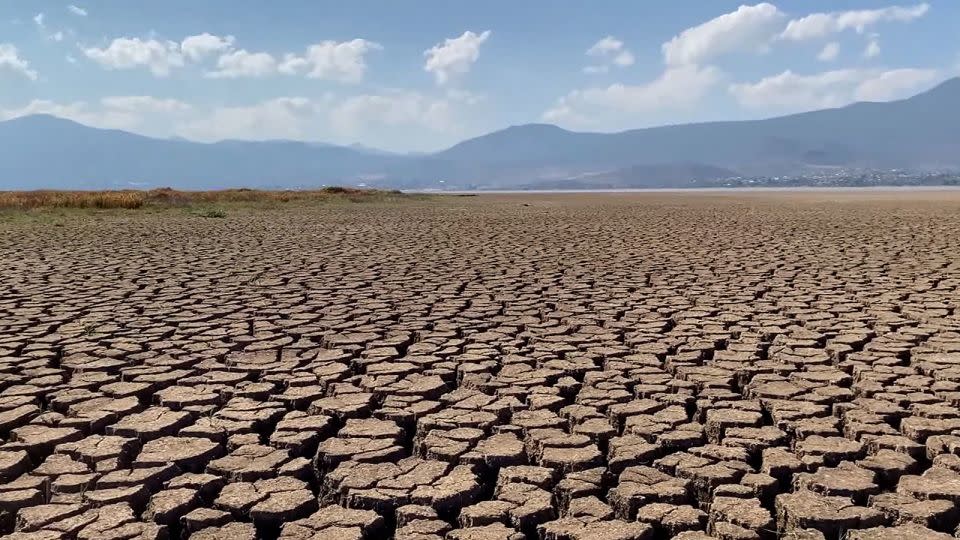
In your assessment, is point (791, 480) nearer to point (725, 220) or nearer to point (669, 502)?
point (669, 502)

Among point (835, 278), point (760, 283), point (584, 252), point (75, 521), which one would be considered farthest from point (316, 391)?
point (584, 252)

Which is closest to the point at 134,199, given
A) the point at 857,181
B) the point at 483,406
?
the point at 483,406

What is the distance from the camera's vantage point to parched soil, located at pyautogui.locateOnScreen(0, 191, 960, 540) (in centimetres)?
233

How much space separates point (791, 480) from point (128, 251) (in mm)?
8973

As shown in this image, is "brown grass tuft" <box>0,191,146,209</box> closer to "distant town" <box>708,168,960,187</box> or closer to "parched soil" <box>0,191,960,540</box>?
"parched soil" <box>0,191,960,540</box>

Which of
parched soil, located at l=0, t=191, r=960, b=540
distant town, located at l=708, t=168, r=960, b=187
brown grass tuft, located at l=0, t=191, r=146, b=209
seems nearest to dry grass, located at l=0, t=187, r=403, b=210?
brown grass tuft, located at l=0, t=191, r=146, b=209

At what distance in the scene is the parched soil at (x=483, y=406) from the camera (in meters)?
2.33

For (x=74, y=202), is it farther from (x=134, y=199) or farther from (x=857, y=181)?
(x=857, y=181)

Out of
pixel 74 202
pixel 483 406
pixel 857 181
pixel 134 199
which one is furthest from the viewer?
pixel 857 181

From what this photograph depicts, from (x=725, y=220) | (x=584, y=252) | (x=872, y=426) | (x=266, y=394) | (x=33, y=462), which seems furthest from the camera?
(x=725, y=220)

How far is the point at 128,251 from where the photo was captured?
984cm

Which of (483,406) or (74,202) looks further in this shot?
(74,202)

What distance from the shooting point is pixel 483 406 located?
332 cm

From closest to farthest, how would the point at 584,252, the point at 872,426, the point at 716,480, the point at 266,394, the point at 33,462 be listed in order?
1. the point at 716,480
2. the point at 33,462
3. the point at 872,426
4. the point at 266,394
5. the point at 584,252
